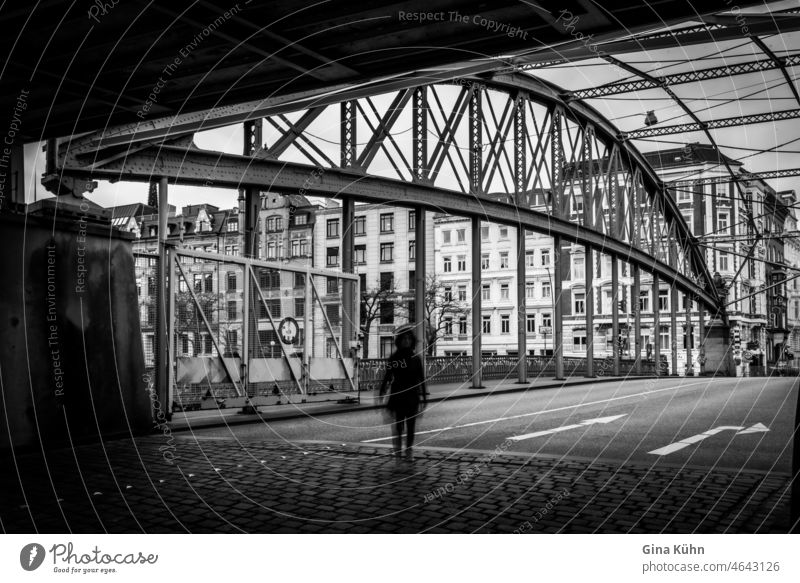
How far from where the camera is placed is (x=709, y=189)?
5469cm

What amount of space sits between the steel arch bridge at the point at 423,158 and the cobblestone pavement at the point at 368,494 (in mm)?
6827

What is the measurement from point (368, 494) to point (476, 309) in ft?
66.5

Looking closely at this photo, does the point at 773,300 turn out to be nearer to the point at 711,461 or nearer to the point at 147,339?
the point at 711,461

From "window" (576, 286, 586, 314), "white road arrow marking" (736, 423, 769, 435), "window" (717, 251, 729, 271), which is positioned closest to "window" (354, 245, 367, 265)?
"window" (576, 286, 586, 314)

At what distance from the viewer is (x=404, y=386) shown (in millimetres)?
10367

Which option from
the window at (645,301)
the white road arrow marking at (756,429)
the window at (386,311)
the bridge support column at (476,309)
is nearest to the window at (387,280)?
the window at (386,311)

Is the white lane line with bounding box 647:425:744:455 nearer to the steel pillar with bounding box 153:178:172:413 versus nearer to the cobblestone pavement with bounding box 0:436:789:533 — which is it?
the cobblestone pavement with bounding box 0:436:789:533

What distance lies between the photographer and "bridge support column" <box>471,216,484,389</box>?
27.5m

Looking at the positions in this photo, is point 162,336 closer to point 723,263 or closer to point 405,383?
point 405,383

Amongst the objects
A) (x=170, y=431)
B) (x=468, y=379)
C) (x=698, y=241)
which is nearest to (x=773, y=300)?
(x=170, y=431)

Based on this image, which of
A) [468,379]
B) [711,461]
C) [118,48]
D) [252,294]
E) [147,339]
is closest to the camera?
[118,48]

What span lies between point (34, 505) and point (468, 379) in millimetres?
28362

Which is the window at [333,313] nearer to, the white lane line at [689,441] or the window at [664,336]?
the white lane line at [689,441]

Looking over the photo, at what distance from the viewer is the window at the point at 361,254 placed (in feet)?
208
